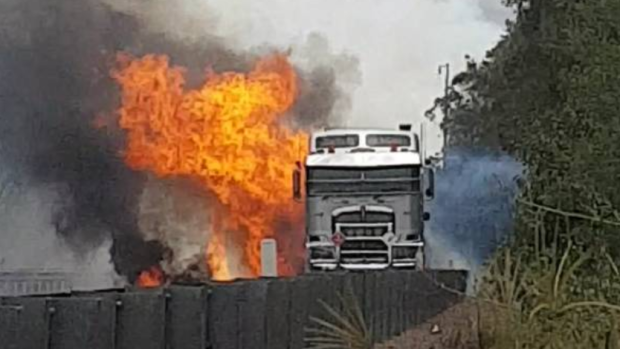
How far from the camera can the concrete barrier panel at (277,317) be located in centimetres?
1544

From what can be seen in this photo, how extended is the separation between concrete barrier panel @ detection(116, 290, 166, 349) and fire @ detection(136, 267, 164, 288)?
25.6 metres

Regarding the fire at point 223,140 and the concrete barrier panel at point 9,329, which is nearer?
the concrete barrier panel at point 9,329

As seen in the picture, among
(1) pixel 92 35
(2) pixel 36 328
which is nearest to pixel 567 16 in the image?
(2) pixel 36 328

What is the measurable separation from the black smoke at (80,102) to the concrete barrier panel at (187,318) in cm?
2687

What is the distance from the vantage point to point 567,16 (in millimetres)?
17969

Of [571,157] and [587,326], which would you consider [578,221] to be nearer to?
[571,157]

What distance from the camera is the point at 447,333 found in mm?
13844

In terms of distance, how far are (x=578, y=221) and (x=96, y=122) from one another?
30773 millimetres

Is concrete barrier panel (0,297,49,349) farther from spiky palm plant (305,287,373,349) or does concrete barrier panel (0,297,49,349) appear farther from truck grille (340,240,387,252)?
truck grille (340,240,387,252)

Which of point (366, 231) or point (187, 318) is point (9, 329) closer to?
point (187, 318)

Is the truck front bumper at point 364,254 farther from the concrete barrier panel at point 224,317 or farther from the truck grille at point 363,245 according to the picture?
the concrete barrier panel at point 224,317

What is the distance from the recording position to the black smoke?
42.1 metres

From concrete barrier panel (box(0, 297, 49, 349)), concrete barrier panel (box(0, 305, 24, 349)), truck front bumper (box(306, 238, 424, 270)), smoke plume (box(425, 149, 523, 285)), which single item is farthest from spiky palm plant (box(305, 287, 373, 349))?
smoke plume (box(425, 149, 523, 285))

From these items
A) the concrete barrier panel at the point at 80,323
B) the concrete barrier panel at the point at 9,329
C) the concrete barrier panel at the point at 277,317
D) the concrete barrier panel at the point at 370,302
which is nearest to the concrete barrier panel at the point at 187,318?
the concrete barrier panel at the point at 277,317
